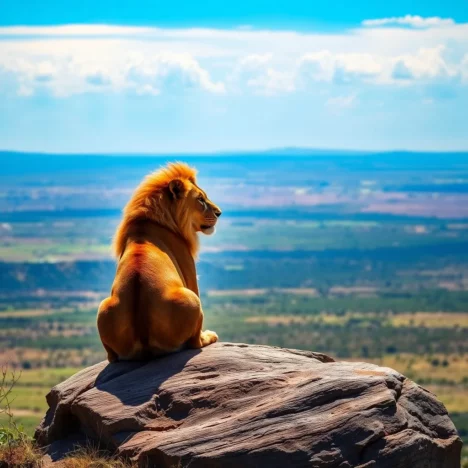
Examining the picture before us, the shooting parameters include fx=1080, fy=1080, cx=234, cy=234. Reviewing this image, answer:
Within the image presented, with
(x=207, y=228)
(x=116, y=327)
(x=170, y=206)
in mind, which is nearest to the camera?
(x=116, y=327)

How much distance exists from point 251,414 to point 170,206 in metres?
3.41

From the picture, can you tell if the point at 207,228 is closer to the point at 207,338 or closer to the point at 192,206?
the point at 192,206

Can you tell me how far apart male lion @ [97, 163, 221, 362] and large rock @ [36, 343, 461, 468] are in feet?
1.02

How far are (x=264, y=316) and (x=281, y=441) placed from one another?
115880 millimetres

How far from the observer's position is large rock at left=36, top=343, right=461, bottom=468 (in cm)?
1116

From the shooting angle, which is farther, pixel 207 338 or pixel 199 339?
pixel 207 338

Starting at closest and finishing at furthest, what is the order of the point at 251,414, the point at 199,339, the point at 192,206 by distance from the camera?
the point at 251,414
the point at 199,339
the point at 192,206

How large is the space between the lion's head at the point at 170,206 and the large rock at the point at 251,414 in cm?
169

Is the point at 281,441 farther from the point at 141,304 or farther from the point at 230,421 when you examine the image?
the point at 141,304

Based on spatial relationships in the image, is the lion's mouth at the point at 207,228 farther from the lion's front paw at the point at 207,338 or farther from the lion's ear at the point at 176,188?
the lion's front paw at the point at 207,338

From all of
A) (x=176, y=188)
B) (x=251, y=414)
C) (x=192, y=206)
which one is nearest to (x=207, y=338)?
(x=192, y=206)

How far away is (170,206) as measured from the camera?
45.5 ft

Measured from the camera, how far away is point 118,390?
40.9 feet

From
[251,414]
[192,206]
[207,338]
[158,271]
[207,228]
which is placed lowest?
[251,414]
